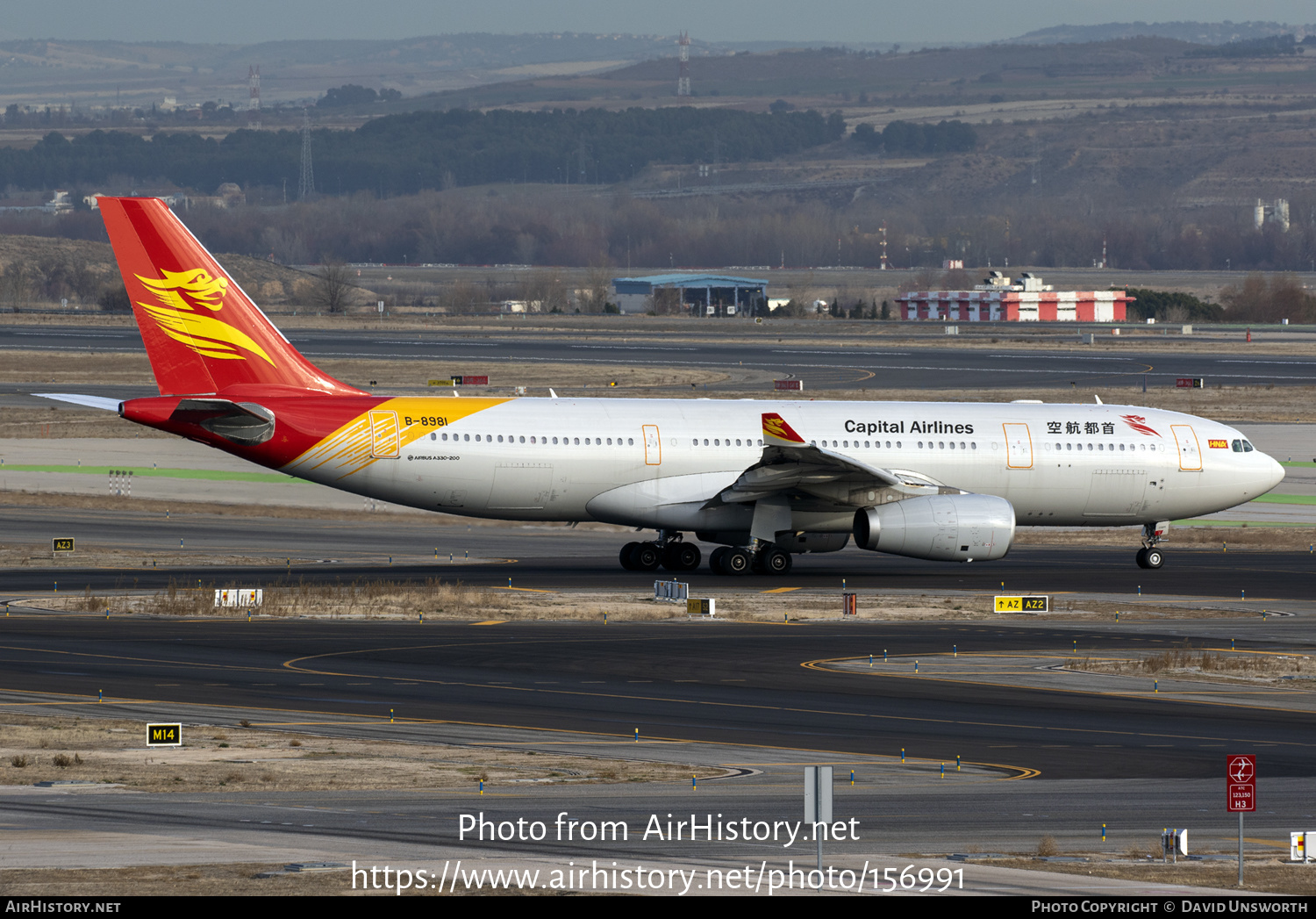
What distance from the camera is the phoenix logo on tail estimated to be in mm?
38562

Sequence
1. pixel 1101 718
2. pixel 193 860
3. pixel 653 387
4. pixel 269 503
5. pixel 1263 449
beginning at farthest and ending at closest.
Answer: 1. pixel 653 387
2. pixel 1263 449
3. pixel 269 503
4. pixel 1101 718
5. pixel 193 860

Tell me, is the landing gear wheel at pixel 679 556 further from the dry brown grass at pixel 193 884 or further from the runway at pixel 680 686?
the dry brown grass at pixel 193 884

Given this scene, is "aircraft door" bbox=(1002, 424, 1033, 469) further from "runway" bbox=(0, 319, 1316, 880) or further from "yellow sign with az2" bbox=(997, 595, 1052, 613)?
"yellow sign with az2" bbox=(997, 595, 1052, 613)

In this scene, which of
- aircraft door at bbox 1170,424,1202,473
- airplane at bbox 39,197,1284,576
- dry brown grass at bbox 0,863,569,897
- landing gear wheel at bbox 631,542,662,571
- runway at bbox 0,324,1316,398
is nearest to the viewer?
dry brown grass at bbox 0,863,569,897

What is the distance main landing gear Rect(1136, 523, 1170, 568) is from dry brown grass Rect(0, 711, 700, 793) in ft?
83.9

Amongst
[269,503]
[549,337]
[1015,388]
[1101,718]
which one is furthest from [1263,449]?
[549,337]

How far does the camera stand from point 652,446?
40.6 metres

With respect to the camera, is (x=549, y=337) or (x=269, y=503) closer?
(x=269, y=503)

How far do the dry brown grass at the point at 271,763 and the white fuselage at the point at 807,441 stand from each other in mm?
16843

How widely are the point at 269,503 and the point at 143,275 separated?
17108 mm

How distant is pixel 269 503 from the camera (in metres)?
54.5

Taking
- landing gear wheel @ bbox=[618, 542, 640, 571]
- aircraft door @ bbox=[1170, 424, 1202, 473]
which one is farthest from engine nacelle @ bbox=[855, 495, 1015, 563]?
aircraft door @ bbox=[1170, 424, 1202, 473]
